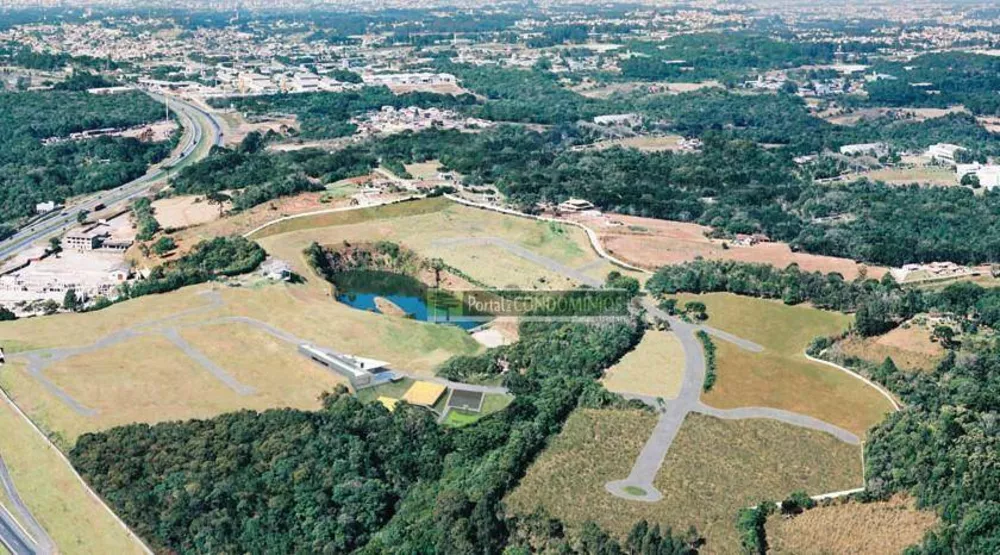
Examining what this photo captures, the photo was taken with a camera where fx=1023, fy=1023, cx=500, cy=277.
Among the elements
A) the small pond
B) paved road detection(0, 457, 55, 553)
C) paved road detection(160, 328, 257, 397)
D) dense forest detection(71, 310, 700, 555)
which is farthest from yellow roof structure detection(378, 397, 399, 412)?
paved road detection(0, 457, 55, 553)

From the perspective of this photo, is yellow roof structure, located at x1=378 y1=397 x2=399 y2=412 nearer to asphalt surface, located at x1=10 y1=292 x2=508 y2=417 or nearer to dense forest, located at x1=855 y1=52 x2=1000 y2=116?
asphalt surface, located at x1=10 y1=292 x2=508 y2=417

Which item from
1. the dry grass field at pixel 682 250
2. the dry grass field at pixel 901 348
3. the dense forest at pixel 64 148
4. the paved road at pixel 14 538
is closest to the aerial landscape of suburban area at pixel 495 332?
the paved road at pixel 14 538

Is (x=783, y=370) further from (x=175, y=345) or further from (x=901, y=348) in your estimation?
(x=175, y=345)

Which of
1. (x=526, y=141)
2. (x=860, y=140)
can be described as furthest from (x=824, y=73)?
(x=526, y=141)

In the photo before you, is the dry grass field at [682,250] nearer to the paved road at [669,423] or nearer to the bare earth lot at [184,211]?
the paved road at [669,423]

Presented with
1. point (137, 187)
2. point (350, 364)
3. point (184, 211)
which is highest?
point (350, 364)

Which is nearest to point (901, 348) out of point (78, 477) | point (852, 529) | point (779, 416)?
point (779, 416)
